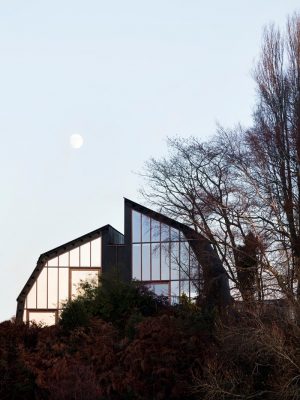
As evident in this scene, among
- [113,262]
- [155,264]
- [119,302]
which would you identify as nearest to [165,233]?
[155,264]

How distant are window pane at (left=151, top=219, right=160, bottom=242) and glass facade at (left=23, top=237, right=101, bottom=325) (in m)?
3.65

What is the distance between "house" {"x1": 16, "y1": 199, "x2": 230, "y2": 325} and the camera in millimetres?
47572

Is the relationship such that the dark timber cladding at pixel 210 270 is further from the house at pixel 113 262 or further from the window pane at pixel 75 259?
the window pane at pixel 75 259

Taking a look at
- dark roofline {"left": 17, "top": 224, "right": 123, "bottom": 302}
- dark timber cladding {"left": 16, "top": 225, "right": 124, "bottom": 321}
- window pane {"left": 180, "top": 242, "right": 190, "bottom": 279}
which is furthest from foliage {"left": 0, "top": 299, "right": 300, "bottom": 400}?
dark roofline {"left": 17, "top": 224, "right": 123, "bottom": 302}

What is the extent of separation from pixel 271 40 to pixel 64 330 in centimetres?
1880

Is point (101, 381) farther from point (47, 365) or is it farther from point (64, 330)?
point (64, 330)

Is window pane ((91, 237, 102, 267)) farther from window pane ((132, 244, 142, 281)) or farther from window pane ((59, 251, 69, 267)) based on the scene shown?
window pane ((132, 244, 142, 281))

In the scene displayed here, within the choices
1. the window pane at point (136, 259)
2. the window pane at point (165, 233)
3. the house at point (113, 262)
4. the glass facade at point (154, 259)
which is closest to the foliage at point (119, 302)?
the house at point (113, 262)

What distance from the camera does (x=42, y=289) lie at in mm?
51438

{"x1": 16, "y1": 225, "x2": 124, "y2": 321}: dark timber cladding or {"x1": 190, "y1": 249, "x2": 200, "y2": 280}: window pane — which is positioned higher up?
{"x1": 16, "y1": 225, "x2": 124, "y2": 321}: dark timber cladding

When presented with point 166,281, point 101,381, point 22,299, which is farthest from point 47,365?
point 22,299

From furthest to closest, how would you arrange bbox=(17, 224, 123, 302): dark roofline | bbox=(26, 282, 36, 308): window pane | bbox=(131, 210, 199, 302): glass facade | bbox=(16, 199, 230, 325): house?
bbox=(26, 282, 36, 308): window pane < bbox=(17, 224, 123, 302): dark roofline < bbox=(131, 210, 199, 302): glass facade < bbox=(16, 199, 230, 325): house

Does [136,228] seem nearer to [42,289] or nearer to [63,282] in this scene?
[63,282]

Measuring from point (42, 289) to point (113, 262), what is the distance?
4675 mm
